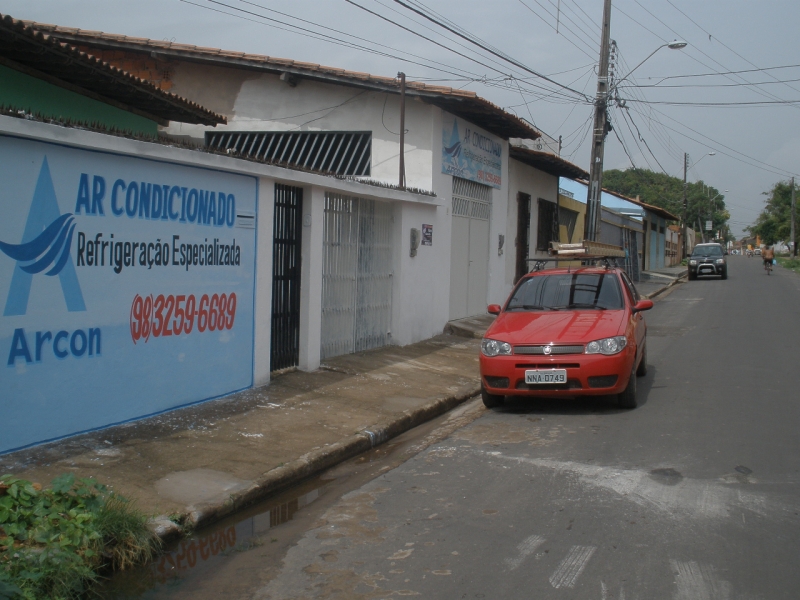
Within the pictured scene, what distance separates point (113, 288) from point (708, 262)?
3420cm

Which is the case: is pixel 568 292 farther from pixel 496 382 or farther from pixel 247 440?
pixel 247 440

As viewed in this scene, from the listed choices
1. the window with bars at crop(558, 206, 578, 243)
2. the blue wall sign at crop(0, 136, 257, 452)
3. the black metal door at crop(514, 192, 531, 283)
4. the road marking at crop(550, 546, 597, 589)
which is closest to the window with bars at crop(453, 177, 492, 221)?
the black metal door at crop(514, 192, 531, 283)

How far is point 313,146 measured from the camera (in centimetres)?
1425

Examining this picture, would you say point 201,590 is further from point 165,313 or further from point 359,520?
point 165,313

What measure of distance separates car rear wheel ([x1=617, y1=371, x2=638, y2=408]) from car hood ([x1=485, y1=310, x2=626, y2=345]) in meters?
0.57

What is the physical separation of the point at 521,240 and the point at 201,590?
1637 centimetres

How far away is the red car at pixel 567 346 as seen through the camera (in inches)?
306

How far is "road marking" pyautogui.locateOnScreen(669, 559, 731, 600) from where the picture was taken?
3752 mm

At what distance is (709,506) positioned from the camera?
507 cm

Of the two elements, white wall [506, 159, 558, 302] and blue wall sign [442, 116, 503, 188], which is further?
white wall [506, 159, 558, 302]

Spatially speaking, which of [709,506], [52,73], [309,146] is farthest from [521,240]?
[709,506]

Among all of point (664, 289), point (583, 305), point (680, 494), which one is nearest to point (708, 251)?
point (664, 289)

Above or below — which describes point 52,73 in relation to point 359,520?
above

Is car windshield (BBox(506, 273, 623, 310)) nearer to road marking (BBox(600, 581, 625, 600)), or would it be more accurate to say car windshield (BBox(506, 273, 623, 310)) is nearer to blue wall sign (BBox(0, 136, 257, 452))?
blue wall sign (BBox(0, 136, 257, 452))
